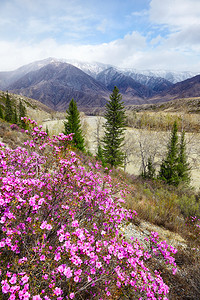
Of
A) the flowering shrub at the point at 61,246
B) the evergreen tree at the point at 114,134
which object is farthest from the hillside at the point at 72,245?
the evergreen tree at the point at 114,134

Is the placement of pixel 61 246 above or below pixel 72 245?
below

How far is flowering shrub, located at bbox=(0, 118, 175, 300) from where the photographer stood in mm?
1912

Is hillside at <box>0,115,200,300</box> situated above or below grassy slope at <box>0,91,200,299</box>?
above

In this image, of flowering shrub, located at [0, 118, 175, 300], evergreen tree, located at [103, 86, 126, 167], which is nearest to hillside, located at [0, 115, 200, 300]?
flowering shrub, located at [0, 118, 175, 300]

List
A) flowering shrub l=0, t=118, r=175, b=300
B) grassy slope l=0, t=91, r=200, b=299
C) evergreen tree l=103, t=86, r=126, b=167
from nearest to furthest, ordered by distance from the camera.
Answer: flowering shrub l=0, t=118, r=175, b=300 < grassy slope l=0, t=91, r=200, b=299 < evergreen tree l=103, t=86, r=126, b=167

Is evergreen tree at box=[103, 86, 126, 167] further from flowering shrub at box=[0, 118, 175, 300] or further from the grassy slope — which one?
flowering shrub at box=[0, 118, 175, 300]

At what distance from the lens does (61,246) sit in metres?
2.14

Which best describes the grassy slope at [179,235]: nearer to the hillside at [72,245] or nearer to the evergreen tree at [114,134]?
the hillside at [72,245]

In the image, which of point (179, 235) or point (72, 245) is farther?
point (179, 235)

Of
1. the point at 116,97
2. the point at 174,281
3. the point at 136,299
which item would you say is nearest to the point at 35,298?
the point at 136,299

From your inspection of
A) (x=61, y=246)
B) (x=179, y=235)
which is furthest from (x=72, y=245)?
(x=179, y=235)

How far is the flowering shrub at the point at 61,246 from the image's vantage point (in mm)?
1912

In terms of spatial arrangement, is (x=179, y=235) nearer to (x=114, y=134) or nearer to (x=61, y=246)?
(x=61, y=246)

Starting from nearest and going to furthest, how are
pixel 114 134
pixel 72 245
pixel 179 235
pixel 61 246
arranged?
pixel 72 245, pixel 61 246, pixel 179 235, pixel 114 134
